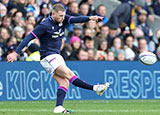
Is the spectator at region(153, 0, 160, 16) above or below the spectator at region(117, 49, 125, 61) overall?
above

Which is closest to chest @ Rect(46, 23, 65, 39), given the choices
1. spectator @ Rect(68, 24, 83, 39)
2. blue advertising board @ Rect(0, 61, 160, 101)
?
blue advertising board @ Rect(0, 61, 160, 101)

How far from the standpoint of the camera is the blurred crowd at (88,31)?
15.4m

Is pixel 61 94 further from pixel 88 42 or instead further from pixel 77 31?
pixel 77 31

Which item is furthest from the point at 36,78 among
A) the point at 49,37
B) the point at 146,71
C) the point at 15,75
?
the point at 49,37

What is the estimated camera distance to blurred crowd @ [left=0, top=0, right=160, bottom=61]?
15398mm

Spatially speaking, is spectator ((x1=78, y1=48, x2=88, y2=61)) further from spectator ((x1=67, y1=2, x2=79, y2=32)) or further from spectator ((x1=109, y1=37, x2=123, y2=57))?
spectator ((x1=67, y1=2, x2=79, y2=32))

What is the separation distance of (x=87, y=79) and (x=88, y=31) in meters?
2.67

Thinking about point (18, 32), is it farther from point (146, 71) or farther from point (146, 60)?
point (146, 60)

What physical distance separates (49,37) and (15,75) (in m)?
4.08

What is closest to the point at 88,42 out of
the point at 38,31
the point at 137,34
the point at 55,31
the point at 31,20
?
the point at 31,20

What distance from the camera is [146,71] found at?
14617 millimetres

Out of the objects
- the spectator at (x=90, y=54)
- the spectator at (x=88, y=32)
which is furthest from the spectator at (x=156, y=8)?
the spectator at (x=90, y=54)

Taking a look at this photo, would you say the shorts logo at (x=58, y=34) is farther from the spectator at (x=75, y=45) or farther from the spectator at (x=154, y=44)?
the spectator at (x=154, y=44)

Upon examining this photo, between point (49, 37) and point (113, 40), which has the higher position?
point (49, 37)
